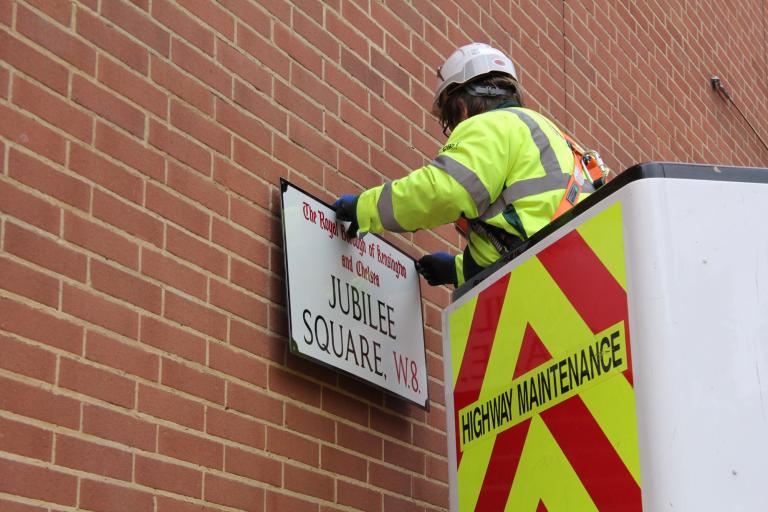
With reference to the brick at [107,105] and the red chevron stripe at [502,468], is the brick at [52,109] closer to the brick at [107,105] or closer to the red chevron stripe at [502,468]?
the brick at [107,105]

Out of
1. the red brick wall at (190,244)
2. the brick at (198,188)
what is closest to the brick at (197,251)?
the red brick wall at (190,244)

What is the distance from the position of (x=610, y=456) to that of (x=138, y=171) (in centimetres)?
148

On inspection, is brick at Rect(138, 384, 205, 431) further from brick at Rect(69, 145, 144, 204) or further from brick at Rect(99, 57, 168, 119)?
brick at Rect(99, 57, 168, 119)

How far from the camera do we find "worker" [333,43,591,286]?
172 inches

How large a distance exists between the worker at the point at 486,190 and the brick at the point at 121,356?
3.17 ft

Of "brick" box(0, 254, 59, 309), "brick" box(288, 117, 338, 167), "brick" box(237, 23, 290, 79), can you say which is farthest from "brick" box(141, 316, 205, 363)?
"brick" box(237, 23, 290, 79)

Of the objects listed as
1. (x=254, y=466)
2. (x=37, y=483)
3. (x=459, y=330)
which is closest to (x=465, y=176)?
(x=459, y=330)

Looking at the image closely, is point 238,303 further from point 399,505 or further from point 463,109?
point 463,109

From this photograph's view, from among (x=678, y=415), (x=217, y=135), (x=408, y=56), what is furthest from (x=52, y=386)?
(x=408, y=56)

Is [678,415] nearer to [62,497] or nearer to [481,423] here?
[481,423]

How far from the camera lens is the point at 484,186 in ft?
14.4

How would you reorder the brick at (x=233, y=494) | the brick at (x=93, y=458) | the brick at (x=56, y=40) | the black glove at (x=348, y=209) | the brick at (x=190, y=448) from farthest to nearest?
the black glove at (x=348, y=209)
the brick at (x=233, y=494)
the brick at (x=190, y=448)
the brick at (x=56, y=40)
the brick at (x=93, y=458)

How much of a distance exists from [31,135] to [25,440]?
2.50 feet

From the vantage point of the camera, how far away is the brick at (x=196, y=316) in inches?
153
